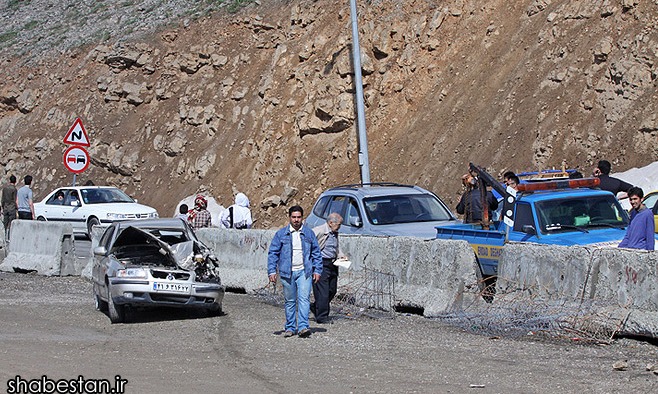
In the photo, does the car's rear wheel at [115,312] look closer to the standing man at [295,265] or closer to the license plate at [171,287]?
the license plate at [171,287]

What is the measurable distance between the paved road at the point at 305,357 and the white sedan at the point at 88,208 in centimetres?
1235

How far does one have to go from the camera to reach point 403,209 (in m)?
17.3

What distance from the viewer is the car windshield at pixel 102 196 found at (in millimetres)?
27312

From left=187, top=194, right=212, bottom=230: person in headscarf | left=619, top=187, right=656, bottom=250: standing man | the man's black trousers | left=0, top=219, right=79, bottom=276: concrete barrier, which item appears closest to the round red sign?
left=0, top=219, right=79, bottom=276: concrete barrier

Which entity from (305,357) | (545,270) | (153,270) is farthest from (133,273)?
(545,270)

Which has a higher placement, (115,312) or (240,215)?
(240,215)

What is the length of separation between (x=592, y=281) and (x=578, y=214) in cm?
317

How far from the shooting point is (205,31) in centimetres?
3678

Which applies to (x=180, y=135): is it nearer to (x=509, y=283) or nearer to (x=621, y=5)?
(x=621, y=5)

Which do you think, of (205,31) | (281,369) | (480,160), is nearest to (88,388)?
(281,369)

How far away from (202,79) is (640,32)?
1693cm

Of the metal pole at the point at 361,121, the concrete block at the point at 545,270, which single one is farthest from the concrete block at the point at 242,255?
the concrete block at the point at 545,270

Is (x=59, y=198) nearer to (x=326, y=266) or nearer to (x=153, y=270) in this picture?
(x=153, y=270)

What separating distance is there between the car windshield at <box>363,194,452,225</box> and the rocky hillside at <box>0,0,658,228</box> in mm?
5142
